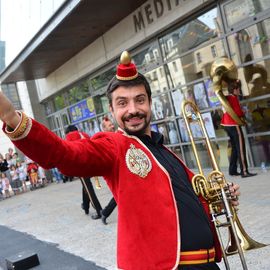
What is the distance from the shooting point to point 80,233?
652 centimetres

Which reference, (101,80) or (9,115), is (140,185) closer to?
(9,115)

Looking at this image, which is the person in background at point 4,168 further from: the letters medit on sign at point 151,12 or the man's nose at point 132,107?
the man's nose at point 132,107

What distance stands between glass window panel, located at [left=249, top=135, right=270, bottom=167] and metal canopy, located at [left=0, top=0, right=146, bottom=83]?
4.03 meters

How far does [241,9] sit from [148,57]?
10.9ft

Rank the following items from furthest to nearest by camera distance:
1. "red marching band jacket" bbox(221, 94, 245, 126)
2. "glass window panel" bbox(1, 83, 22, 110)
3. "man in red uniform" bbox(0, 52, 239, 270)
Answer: "glass window panel" bbox(1, 83, 22, 110) → "red marching band jacket" bbox(221, 94, 245, 126) → "man in red uniform" bbox(0, 52, 239, 270)

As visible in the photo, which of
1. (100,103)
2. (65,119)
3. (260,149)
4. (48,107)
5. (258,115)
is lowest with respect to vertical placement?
(260,149)

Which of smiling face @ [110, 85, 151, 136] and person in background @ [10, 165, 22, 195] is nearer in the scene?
smiling face @ [110, 85, 151, 136]

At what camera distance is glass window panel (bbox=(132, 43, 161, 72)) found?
10.6m

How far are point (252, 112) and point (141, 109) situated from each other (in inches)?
261

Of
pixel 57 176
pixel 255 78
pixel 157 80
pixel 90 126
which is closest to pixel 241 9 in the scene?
pixel 255 78

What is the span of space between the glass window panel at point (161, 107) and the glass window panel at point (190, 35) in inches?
39.9

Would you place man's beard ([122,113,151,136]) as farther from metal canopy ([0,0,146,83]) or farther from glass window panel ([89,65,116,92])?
glass window panel ([89,65,116,92])

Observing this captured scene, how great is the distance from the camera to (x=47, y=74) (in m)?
16.6

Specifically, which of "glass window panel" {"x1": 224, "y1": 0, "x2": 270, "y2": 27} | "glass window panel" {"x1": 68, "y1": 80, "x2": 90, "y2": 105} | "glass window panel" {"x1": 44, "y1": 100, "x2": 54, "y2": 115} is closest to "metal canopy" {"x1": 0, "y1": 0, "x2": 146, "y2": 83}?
"glass window panel" {"x1": 68, "y1": 80, "x2": 90, "y2": 105}
